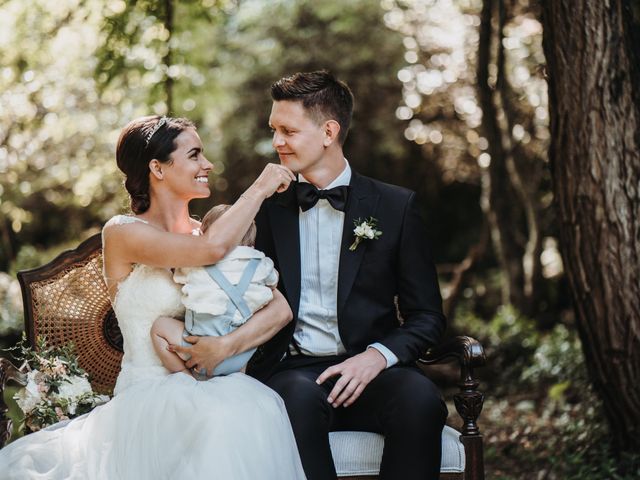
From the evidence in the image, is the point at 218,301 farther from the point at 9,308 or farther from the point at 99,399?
the point at 9,308

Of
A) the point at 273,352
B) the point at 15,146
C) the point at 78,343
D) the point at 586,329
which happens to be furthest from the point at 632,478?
the point at 15,146

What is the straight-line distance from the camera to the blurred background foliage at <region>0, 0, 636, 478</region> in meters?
6.97

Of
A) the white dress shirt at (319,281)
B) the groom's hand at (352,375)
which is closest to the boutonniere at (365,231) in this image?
the white dress shirt at (319,281)

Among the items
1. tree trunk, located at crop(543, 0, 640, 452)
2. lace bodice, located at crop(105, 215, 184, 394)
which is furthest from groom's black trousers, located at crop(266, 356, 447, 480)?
tree trunk, located at crop(543, 0, 640, 452)

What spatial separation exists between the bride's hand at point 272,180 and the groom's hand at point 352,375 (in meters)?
0.68

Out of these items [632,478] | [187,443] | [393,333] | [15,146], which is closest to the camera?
[187,443]

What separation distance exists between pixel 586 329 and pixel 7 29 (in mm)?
5211

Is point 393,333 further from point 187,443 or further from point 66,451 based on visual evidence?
point 66,451

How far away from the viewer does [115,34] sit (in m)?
5.40

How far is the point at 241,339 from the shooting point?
9.82ft

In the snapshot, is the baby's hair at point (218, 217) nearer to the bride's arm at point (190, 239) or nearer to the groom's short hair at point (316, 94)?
the bride's arm at point (190, 239)

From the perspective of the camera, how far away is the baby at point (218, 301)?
9.67 feet

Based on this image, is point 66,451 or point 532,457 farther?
point 532,457

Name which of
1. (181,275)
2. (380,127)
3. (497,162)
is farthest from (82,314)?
(380,127)
